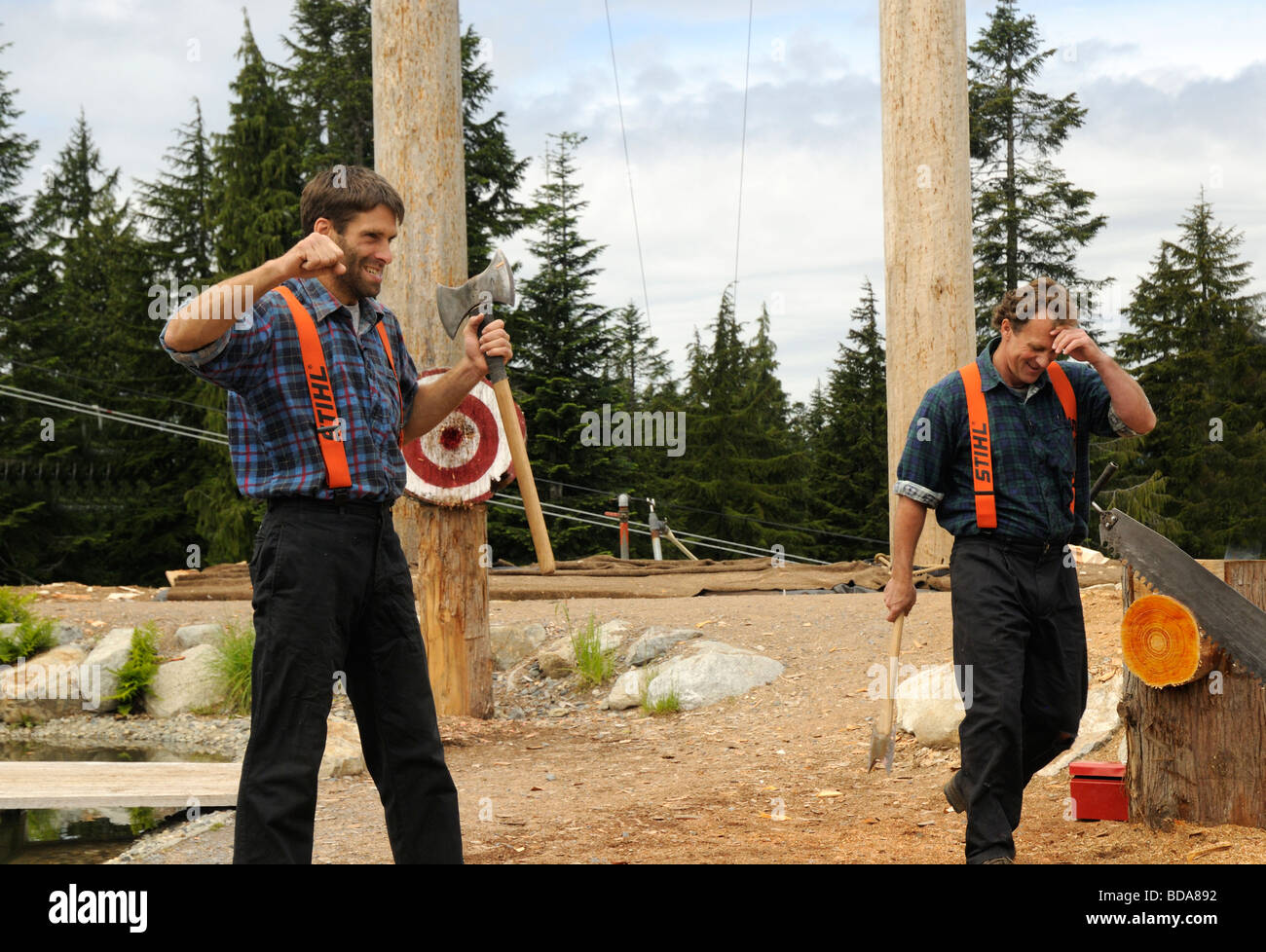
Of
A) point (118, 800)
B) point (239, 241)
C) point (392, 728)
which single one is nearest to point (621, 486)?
point (239, 241)

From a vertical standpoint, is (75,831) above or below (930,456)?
below

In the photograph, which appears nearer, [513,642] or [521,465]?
[521,465]

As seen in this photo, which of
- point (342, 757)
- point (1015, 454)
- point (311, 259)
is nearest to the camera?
point (311, 259)

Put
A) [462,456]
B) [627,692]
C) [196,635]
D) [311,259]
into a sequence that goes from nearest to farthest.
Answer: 1. [311,259]
2. [462,456]
3. [627,692]
4. [196,635]

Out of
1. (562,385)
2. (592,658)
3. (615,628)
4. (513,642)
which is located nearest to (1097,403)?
(592,658)

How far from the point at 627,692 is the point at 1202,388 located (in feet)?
83.8

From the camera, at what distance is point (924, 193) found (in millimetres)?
9609

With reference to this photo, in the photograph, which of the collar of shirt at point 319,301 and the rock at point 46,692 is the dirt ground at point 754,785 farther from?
the rock at point 46,692

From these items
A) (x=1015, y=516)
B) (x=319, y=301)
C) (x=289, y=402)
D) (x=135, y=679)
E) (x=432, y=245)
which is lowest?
(x=135, y=679)

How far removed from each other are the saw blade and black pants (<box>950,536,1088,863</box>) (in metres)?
0.50

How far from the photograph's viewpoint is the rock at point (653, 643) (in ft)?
29.3

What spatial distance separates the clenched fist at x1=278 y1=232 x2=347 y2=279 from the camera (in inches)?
122

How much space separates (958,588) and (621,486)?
23.0 meters

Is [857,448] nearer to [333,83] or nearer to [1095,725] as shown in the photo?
[333,83]
